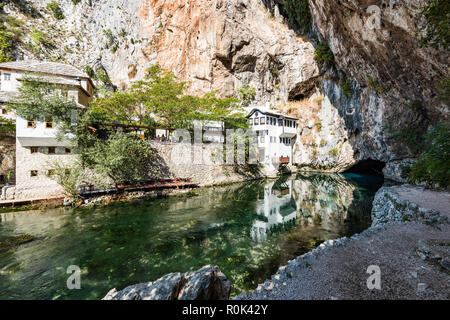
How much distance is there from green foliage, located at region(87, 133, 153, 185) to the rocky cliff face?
20.0m

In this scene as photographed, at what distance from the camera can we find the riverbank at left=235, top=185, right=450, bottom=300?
3.84 meters

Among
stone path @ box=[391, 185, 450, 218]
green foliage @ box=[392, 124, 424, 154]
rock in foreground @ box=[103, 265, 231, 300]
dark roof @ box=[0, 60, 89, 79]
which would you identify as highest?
dark roof @ box=[0, 60, 89, 79]

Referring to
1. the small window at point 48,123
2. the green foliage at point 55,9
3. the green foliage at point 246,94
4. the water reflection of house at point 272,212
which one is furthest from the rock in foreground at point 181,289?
the green foliage at point 55,9

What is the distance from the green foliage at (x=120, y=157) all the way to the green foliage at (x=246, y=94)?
22.6 metres

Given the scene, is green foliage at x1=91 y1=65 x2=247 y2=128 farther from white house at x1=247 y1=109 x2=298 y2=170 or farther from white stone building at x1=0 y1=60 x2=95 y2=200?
white house at x1=247 y1=109 x2=298 y2=170

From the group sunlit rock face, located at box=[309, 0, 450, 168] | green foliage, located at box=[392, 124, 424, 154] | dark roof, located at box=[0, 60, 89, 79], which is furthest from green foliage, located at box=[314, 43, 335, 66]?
dark roof, located at box=[0, 60, 89, 79]

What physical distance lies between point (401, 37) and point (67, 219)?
76.5ft

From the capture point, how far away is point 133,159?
1638 cm

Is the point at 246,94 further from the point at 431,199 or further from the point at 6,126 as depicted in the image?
the point at 6,126

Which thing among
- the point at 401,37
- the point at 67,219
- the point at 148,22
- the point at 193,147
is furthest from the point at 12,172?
the point at 148,22

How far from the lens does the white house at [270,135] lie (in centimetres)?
2808

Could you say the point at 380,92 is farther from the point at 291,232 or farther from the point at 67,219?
the point at 67,219

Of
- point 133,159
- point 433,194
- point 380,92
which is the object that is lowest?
point 433,194

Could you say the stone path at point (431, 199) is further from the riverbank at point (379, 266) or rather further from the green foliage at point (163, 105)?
the green foliage at point (163, 105)
